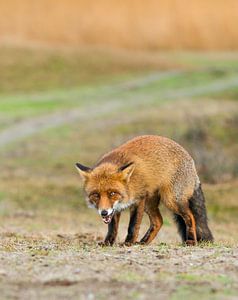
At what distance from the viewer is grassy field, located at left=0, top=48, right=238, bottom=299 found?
912 centimetres

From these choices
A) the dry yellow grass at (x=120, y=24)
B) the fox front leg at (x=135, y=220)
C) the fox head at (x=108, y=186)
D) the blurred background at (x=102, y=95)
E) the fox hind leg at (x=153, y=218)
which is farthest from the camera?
the dry yellow grass at (x=120, y=24)

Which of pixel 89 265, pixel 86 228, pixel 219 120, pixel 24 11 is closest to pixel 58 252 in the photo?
pixel 89 265

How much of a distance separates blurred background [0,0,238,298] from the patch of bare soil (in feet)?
15.5

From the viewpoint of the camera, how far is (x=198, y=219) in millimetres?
12664

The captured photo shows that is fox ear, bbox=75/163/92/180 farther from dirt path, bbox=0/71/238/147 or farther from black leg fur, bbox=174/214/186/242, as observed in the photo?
dirt path, bbox=0/71/238/147

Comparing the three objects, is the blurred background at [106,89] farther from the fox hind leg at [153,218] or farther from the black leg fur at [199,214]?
the black leg fur at [199,214]

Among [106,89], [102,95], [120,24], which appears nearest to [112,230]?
[102,95]

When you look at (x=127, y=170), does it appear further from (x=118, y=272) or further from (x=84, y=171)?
(x=118, y=272)

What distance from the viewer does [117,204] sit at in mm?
11727

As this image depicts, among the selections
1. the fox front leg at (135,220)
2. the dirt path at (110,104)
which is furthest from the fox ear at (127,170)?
the dirt path at (110,104)

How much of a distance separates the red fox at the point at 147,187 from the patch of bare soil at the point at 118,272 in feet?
2.45

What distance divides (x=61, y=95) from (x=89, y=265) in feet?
125

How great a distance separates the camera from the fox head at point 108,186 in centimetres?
1162

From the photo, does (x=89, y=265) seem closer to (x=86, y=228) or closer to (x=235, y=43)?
(x=86, y=228)
